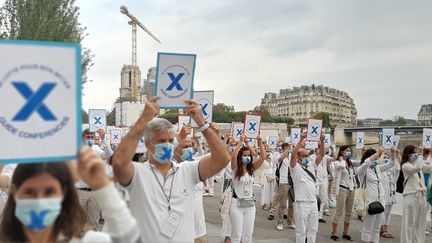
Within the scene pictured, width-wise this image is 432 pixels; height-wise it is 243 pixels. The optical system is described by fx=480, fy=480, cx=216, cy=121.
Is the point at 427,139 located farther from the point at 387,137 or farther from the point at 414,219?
the point at 414,219

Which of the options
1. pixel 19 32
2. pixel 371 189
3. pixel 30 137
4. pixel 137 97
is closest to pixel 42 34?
pixel 19 32

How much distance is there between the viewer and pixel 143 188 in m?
3.43

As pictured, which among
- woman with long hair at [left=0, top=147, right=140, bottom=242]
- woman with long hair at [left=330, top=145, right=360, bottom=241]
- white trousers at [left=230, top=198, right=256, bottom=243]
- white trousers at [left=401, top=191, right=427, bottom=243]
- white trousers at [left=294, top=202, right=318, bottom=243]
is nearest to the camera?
woman with long hair at [left=0, top=147, right=140, bottom=242]

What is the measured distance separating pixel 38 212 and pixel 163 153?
1.66 metres

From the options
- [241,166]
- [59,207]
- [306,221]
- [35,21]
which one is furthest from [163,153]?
[35,21]

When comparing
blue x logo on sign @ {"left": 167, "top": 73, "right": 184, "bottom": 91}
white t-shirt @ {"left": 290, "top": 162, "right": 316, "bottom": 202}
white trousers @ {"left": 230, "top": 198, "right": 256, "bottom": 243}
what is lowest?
white trousers @ {"left": 230, "top": 198, "right": 256, "bottom": 243}

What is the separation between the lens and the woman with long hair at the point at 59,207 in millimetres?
1967

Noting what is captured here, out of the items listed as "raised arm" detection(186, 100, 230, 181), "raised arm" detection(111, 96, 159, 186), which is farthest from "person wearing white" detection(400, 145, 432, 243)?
"raised arm" detection(111, 96, 159, 186)

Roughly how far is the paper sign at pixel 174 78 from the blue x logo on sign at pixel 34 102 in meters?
2.23

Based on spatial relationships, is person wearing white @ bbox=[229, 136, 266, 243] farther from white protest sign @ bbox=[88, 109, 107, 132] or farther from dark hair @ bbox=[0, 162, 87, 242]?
white protest sign @ bbox=[88, 109, 107, 132]

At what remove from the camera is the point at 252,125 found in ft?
33.0

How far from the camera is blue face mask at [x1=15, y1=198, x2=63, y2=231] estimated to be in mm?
1988

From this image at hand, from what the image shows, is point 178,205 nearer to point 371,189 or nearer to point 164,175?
point 164,175

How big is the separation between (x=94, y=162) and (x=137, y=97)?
128 meters
